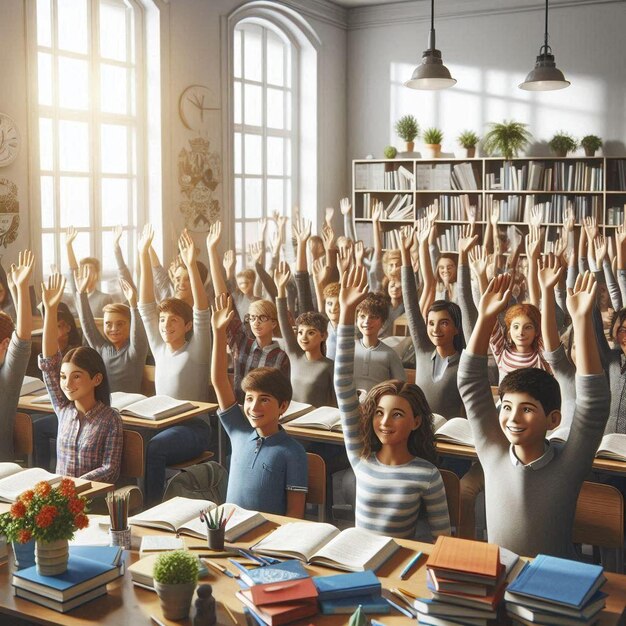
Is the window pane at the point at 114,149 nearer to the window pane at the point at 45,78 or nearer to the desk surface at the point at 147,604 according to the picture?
the window pane at the point at 45,78

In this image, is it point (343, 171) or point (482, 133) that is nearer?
point (482, 133)

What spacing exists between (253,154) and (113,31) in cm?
237

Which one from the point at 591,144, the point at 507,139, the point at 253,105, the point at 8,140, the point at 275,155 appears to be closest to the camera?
the point at 8,140

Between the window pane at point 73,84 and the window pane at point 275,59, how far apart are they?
2829 millimetres

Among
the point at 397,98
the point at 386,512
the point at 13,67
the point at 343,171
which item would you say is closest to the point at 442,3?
the point at 397,98

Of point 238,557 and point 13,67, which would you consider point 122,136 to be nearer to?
point 13,67

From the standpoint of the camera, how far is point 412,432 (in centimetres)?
293

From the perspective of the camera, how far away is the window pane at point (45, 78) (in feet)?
23.8

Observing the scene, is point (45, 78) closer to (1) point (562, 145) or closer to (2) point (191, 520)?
(1) point (562, 145)

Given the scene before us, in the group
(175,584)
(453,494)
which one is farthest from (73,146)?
(175,584)

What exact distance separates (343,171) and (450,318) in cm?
685

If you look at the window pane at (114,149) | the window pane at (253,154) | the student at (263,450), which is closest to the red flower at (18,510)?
the student at (263,450)

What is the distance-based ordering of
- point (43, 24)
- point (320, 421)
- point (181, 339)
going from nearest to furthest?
point (320, 421) → point (181, 339) → point (43, 24)

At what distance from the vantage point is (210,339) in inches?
186
